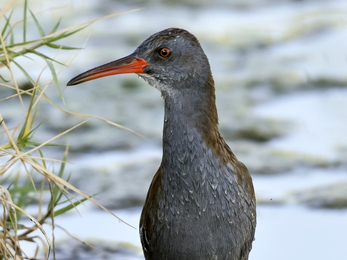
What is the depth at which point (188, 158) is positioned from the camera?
2855mm

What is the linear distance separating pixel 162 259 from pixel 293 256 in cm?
130

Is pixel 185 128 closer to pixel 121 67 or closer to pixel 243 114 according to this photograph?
pixel 121 67

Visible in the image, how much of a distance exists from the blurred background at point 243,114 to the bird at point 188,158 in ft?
1.29

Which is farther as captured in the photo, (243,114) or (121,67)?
(243,114)

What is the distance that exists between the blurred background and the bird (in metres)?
0.39

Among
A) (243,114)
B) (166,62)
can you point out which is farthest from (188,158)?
(243,114)

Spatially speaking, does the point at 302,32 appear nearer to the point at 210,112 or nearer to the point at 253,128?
the point at 253,128

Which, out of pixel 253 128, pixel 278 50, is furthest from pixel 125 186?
pixel 278 50

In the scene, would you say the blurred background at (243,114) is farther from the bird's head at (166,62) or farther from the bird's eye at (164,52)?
the bird's eye at (164,52)

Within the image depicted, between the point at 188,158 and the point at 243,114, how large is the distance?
3300 mm

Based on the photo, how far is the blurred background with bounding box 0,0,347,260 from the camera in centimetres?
427

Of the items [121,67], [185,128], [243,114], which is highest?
[243,114]

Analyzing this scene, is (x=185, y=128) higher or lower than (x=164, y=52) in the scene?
lower

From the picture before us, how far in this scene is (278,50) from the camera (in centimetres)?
733
